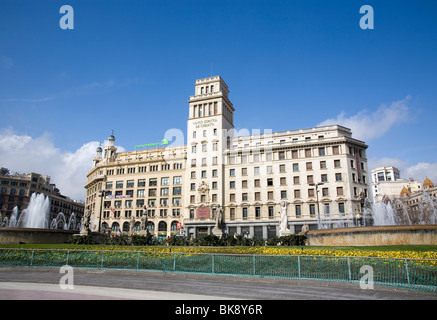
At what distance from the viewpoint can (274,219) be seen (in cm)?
5566

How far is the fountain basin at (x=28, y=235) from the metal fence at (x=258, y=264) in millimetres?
10989

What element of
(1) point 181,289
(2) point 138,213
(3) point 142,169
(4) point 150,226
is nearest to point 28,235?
(1) point 181,289

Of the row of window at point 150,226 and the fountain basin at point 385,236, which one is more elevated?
the row of window at point 150,226

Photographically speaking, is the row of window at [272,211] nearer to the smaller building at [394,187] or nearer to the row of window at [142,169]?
the row of window at [142,169]

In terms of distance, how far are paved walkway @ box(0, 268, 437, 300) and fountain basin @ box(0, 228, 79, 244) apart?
13.5 meters

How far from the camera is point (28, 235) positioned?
1004 inches

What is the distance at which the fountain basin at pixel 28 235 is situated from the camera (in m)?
24.7

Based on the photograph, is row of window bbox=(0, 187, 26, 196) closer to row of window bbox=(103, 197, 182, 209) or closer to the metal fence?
row of window bbox=(103, 197, 182, 209)

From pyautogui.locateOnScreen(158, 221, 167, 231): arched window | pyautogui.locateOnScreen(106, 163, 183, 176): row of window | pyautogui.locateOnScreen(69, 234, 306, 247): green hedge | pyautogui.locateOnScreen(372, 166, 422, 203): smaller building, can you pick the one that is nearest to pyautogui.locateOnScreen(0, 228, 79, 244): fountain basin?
pyautogui.locateOnScreen(69, 234, 306, 247): green hedge

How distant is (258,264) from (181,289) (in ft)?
12.3

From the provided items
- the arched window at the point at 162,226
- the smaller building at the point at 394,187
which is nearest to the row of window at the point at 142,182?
the arched window at the point at 162,226

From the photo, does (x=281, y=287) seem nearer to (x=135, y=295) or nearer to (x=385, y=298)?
(x=385, y=298)

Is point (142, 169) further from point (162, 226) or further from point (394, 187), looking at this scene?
point (394, 187)

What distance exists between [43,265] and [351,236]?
19838 millimetres
